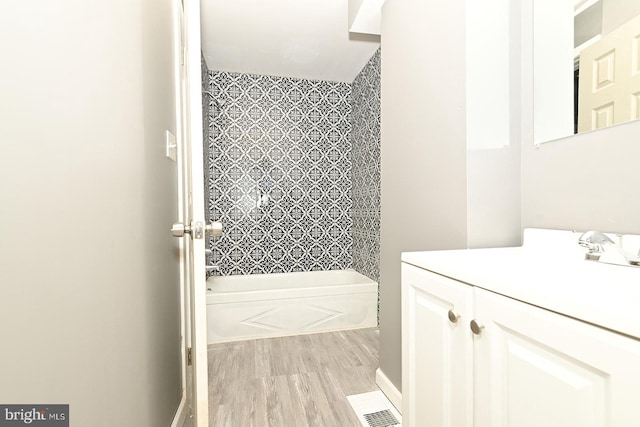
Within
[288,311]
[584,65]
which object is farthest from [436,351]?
[288,311]

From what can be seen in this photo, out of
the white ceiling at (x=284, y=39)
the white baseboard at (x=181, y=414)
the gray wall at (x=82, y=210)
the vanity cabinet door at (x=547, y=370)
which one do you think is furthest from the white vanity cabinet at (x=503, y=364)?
the white ceiling at (x=284, y=39)

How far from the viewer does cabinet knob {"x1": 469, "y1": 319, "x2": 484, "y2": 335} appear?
69 centimetres

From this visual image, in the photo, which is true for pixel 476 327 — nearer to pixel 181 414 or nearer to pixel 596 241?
pixel 596 241

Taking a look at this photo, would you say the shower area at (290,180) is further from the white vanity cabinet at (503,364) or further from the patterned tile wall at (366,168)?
the white vanity cabinet at (503,364)

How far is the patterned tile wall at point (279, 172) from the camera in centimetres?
325

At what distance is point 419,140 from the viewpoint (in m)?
1.46

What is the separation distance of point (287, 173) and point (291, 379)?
2136 millimetres

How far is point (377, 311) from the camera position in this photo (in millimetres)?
2768

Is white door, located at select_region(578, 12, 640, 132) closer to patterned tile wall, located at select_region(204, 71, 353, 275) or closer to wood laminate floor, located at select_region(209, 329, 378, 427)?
wood laminate floor, located at select_region(209, 329, 378, 427)

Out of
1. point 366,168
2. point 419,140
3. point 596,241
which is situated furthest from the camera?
point 366,168

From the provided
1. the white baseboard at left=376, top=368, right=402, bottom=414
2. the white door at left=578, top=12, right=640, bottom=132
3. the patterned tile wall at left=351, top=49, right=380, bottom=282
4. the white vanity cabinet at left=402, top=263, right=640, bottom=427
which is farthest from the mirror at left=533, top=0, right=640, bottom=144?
the patterned tile wall at left=351, top=49, right=380, bottom=282

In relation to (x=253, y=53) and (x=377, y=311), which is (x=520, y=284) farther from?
(x=253, y=53)

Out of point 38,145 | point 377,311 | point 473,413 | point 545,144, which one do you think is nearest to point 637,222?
point 545,144

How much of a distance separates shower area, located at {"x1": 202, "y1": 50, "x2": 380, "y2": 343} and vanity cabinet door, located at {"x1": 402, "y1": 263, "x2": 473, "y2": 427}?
1955 millimetres
